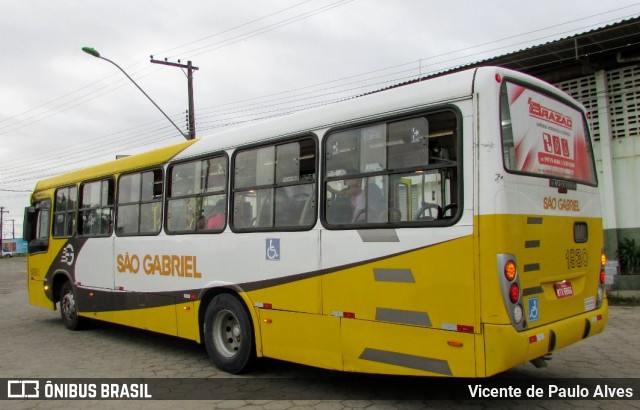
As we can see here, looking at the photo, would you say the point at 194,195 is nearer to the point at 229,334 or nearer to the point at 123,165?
the point at 229,334

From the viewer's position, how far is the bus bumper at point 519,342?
389 centimetres

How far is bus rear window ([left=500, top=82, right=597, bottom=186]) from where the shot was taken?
430 cm

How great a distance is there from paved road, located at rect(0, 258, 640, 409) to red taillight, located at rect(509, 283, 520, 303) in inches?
53.9

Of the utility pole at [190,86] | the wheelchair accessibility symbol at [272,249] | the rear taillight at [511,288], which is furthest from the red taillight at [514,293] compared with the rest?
the utility pole at [190,86]

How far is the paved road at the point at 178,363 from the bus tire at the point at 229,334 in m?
0.17

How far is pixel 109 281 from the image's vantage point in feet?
27.1

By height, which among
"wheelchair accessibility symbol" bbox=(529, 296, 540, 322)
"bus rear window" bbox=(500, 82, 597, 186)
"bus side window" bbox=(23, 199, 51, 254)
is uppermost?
"bus rear window" bbox=(500, 82, 597, 186)

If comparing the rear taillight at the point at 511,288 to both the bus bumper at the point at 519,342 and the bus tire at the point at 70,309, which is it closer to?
the bus bumper at the point at 519,342

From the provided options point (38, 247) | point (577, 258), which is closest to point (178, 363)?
point (577, 258)

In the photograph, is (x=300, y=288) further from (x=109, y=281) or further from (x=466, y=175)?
(x=109, y=281)

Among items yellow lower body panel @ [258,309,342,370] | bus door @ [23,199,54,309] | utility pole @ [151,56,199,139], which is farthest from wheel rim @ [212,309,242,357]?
utility pole @ [151,56,199,139]

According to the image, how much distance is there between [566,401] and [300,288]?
271 centimetres

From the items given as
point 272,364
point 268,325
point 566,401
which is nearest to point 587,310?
point 566,401

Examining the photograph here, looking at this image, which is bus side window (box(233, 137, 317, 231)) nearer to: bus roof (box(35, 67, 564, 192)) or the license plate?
bus roof (box(35, 67, 564, 192))
